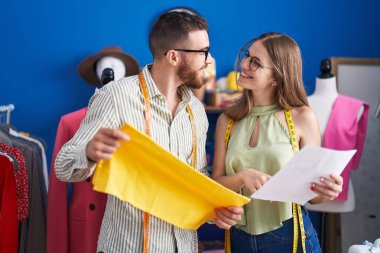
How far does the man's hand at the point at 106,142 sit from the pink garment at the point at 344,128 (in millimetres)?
1999

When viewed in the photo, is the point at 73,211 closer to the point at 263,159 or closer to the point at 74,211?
the point at 74,211

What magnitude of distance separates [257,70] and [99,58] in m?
1.57

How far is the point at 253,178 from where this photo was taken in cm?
186

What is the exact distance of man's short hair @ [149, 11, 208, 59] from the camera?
6.40 ft

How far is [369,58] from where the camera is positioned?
3.92 m

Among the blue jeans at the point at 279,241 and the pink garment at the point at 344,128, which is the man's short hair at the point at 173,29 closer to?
the blue jeans at the point at 279,241

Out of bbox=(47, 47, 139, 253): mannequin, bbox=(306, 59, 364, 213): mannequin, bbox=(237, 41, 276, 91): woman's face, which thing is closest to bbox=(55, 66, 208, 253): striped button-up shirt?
bbox=(237, 41, 276, 91): woman's face

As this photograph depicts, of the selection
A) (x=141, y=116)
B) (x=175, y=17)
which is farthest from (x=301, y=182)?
(x=175, y=17)

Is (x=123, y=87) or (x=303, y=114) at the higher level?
(x=123, y=87)

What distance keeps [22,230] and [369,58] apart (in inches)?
118

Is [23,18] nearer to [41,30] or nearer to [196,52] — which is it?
[41,30]

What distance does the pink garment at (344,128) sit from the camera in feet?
10.2

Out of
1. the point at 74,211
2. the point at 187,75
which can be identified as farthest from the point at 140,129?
the point at 74,211

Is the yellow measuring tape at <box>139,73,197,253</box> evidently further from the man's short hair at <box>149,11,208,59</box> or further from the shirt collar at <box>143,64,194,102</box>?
the man's short hair at <box>149,11,208,59</box>
